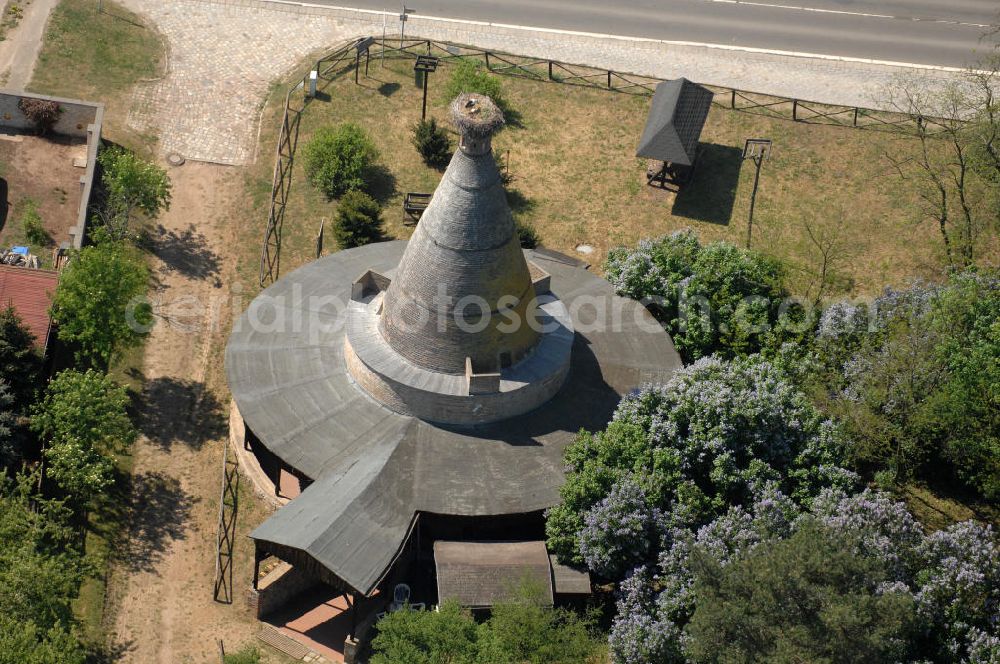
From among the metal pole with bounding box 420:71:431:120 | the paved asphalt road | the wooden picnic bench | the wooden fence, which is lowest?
the wooden picnic bench

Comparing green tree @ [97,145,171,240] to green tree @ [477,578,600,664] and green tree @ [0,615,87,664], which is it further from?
green tree @ [477,578,600,664]

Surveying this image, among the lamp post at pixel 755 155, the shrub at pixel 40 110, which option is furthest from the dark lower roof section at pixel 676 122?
the shrub at pixel 40 110

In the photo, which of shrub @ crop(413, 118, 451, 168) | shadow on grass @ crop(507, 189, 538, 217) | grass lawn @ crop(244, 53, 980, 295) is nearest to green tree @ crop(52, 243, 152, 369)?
grass lawn @ crop(244, 53, 980, 295)

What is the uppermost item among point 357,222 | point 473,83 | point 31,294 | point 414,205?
point 473,83

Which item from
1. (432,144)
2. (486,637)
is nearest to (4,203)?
(432,144)

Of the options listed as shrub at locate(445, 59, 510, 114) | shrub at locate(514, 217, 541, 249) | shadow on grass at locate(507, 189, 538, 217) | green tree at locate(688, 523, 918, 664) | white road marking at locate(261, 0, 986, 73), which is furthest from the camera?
white road marking at locate(261, 0, 986, 73)

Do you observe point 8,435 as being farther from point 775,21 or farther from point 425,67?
point 775,21
